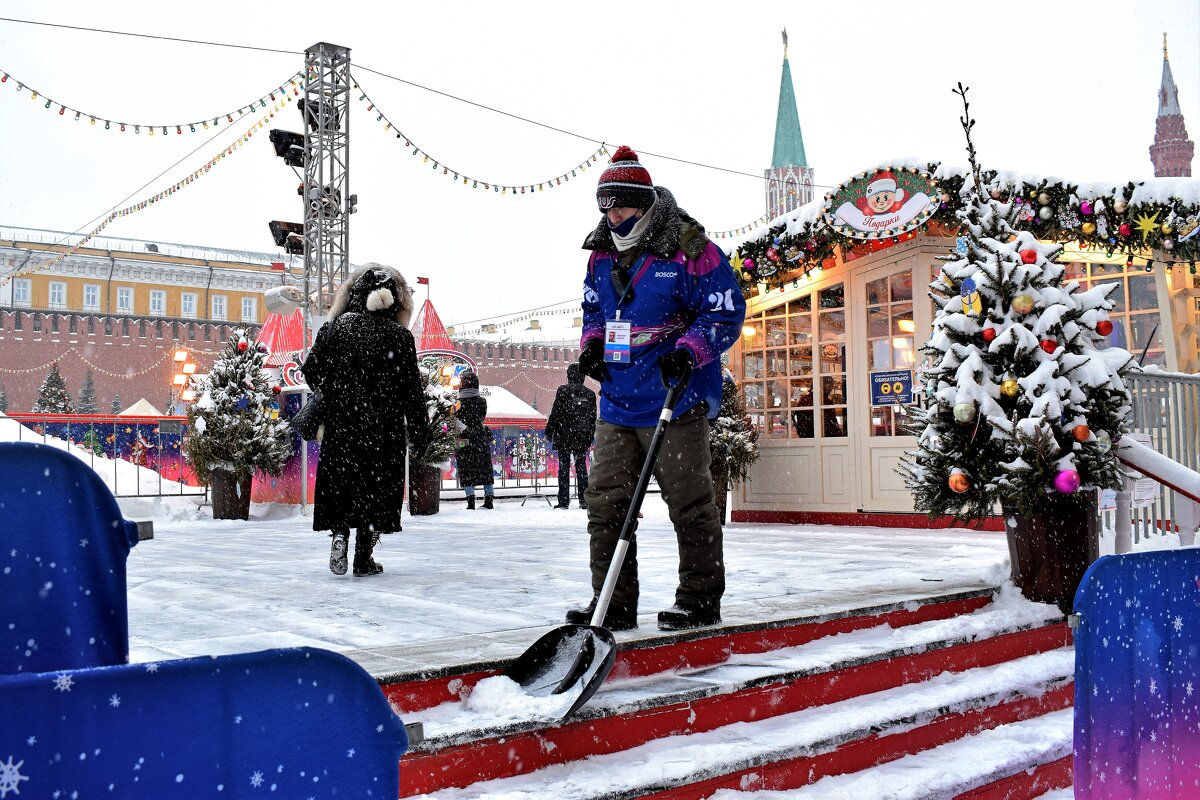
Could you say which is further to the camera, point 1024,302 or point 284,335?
point 284,335

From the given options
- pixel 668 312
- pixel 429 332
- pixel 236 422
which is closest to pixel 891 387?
pixel 668 312

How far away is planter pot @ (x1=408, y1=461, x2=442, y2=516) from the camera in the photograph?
11898 millimetres

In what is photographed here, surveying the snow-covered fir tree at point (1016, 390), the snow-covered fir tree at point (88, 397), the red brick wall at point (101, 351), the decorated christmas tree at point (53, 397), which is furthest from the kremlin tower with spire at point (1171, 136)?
the snow-covered fir tree at point (1016, 390)

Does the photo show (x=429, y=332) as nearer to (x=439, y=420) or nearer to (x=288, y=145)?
(x=288, y=145)

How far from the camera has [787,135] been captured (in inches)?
3241

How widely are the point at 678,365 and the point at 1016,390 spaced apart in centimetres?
203

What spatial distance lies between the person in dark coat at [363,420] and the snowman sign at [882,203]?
4.68m

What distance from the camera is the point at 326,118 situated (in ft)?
44.9

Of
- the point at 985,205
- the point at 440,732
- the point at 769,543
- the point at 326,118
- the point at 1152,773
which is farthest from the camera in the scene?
the point at 326,118

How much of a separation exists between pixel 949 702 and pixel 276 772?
2.77m

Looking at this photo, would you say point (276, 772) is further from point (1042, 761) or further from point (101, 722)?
point (1042, 761)

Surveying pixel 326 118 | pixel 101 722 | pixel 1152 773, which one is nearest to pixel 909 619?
pixel 1152 773

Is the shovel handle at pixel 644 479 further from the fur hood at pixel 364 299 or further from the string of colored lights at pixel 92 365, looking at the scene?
the string of colored lights at pixel 92 365

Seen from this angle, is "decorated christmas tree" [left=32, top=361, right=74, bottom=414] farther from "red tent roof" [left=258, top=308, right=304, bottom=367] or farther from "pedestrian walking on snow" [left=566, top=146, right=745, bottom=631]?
"pedestrian walking on snow" [left=566, top=146, right=745, bottom=631]
